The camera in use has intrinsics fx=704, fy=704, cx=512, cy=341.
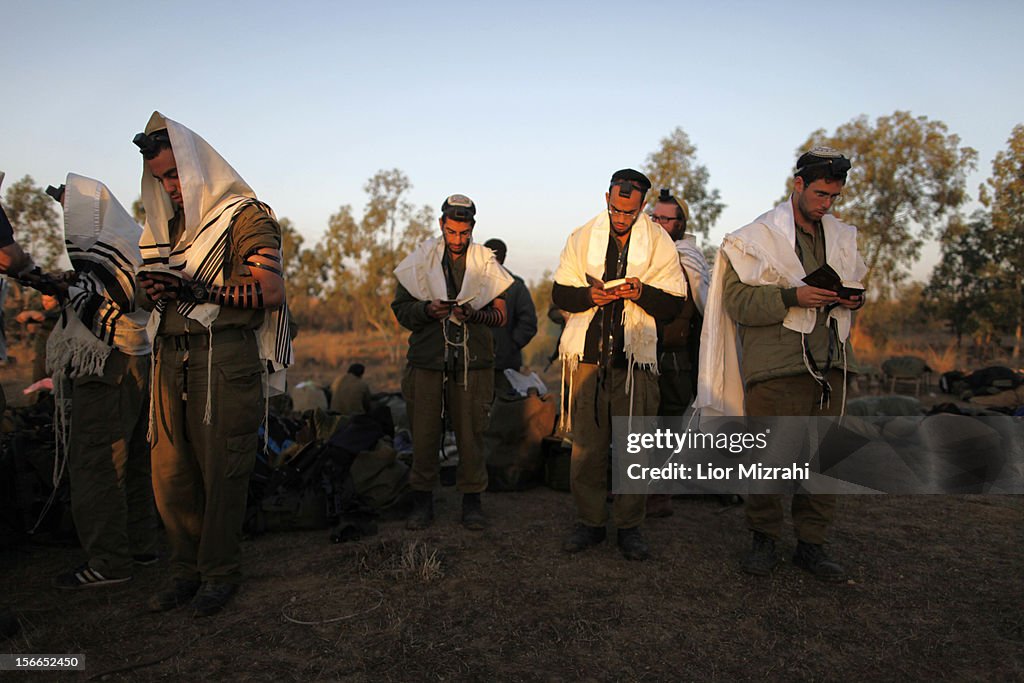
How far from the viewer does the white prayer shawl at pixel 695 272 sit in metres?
4.65

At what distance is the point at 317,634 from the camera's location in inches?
122

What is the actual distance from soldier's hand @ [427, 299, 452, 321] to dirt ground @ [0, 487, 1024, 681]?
140 centimetres

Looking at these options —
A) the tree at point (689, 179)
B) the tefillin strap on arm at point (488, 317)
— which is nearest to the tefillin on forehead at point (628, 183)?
the tefillin strap on arm at point (488, 317)

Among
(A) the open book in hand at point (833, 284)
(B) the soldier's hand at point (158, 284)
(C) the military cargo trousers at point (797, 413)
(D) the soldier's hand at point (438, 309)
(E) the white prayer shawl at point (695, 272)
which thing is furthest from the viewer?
(E) the white prayer shawl at point (695, 272)

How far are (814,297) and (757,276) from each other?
0.35 metres

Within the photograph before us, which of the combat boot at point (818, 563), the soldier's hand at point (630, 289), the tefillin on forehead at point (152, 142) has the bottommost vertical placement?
the combat boot at point (818, 563)

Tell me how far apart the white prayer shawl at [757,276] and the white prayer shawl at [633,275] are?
10.9 inches

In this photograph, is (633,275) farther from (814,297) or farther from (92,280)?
(92,280)

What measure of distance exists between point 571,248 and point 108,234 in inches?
102

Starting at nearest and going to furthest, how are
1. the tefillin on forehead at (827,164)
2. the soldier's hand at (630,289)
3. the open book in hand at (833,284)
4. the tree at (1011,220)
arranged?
1. the open book in hand at (833,284)
2. the tefillin on forehead at (827,164)
3. the soldier's hand at (630,289)
4. the tree at (1011,220)

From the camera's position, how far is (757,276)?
3777 millimetres

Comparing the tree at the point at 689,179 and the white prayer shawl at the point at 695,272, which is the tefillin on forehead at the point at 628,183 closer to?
the white prayer shawl at the point at 695,272

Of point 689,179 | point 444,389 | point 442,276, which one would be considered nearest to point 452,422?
point 444,389

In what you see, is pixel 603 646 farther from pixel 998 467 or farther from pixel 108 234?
pixel 998 467
